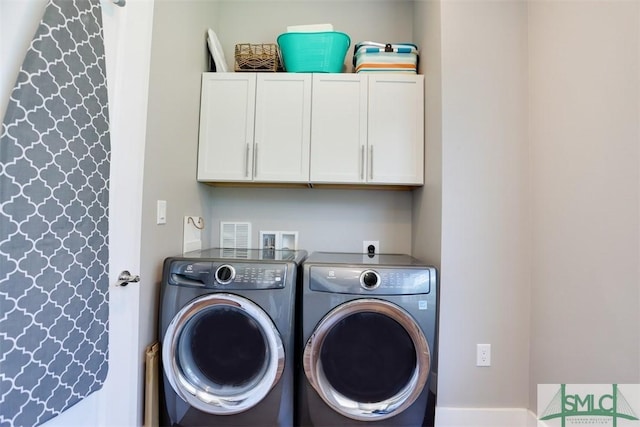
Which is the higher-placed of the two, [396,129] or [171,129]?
[396,129]

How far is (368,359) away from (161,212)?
1264mm

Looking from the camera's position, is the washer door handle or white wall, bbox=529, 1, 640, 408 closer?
white wall, bbox=529, 1, 640, 408

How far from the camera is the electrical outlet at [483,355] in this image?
1489 mm

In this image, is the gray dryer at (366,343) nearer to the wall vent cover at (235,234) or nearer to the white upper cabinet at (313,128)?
the white upper cabinet at (313,128)

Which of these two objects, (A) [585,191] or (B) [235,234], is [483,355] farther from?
(B) [235,234]

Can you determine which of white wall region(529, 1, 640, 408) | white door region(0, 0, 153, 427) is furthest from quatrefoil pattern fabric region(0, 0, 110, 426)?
white wall region(529, 1, 640, 408)

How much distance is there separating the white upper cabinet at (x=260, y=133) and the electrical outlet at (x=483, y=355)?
4.51ft

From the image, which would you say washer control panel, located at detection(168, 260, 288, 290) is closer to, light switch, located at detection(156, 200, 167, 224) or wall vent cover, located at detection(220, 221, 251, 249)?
light switch, located at detection(156, 200, 167, 224)

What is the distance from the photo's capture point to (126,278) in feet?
3.79

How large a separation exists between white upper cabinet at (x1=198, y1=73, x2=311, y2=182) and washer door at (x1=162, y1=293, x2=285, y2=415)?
841 millimetres

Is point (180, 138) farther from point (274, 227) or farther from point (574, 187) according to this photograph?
point (574, 187)

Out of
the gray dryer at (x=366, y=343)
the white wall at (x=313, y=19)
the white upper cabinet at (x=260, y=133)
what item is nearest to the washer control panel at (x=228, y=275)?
the gray dryer at (x=366, y=343)

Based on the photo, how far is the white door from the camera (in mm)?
1117

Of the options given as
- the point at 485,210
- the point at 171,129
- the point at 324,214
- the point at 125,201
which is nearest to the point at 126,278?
the point at 125,201
